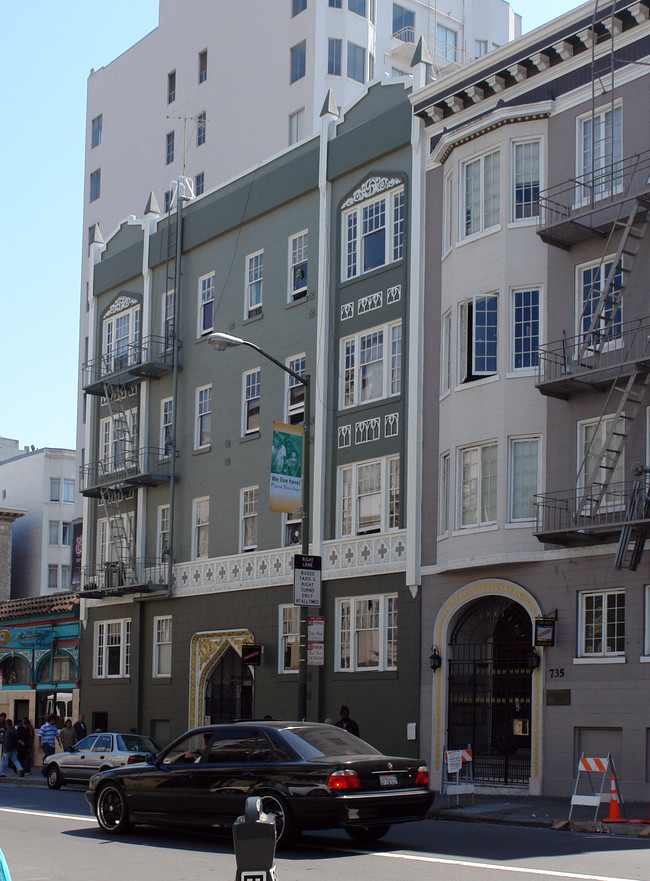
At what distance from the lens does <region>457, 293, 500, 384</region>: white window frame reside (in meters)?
26.4

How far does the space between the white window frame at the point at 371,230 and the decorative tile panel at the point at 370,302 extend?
0.64 m

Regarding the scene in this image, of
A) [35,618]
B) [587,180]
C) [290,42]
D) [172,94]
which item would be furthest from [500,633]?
[172,94]

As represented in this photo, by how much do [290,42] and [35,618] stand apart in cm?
2374

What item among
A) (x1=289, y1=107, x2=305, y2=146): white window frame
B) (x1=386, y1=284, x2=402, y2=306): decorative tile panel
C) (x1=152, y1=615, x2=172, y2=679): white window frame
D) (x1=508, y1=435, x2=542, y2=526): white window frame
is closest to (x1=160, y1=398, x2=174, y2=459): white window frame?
(x1=152, y1=615, x2=172, y2=679): white window frame

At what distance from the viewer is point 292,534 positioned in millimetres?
32094

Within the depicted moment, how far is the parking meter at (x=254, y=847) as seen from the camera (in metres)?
6.51

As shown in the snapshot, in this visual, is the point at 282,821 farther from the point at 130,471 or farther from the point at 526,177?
the point at 130,471

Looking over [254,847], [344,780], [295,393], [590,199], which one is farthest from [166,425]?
[254,847]

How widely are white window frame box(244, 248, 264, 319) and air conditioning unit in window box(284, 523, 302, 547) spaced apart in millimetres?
6157

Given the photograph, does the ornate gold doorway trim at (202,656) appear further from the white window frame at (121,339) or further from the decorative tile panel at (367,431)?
the white window frame at (121,339)

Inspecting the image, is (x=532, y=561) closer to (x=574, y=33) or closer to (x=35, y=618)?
(x=574, y=33)

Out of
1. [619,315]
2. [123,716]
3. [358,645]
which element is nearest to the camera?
[619,315]

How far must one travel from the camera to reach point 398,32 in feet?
169

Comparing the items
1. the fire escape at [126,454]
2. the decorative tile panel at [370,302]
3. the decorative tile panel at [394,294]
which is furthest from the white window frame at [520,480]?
the fire escape at [126,454]
